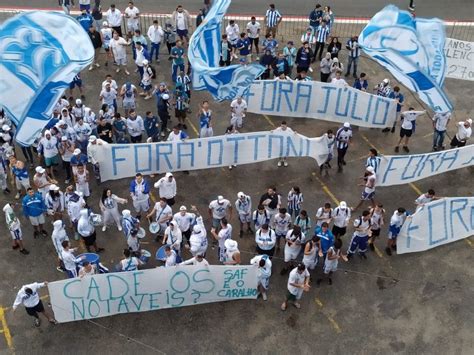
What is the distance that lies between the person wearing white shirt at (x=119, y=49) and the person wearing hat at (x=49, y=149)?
5876mm

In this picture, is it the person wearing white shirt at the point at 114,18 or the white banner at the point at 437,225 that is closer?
the white banner at the point at 437,225

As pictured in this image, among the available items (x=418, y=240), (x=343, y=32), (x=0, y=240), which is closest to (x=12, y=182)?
(x=0, y=240)

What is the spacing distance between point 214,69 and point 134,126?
3.10 m

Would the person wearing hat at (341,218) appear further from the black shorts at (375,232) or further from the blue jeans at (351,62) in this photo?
the blue jeans at (351,62)

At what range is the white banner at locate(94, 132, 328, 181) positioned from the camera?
16484mm

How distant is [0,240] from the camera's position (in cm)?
1523

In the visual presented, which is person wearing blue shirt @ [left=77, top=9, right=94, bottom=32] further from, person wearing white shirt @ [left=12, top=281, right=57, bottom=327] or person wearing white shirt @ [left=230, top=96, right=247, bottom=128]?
person wearing white shirt @ [left=12, top=281, right=57, bottom=327]

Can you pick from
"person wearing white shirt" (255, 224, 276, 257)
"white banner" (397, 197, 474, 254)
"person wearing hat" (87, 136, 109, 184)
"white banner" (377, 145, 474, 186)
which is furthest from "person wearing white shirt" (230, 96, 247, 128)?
"white banner" (397, 197, 474, 254)

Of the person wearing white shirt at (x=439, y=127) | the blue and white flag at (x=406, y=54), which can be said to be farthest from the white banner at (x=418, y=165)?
the person wearing white shirt at (x=439, y=127)

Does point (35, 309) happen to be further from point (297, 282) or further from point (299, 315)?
point (299, 315)

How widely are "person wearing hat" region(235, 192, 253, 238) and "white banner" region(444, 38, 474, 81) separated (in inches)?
369

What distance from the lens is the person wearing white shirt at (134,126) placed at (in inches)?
679

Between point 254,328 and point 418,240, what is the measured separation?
4.84m

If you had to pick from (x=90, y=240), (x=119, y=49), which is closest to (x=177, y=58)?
(x=119, y=49)
